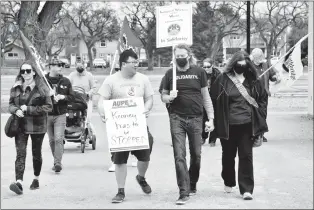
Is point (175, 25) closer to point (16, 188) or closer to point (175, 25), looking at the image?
point (175, 25)

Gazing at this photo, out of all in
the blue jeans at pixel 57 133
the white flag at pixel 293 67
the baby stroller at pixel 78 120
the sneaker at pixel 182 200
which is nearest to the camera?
the sneaker at pixel 182 200

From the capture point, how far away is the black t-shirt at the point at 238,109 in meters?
7.98

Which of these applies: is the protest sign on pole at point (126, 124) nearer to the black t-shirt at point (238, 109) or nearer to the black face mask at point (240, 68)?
the black t-shirt at point (238, 109)

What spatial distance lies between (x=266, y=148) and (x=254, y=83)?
16.0 ft

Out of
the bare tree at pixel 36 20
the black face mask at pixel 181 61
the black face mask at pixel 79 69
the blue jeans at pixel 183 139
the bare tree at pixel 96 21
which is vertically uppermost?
the bare tree at pixel 96 21

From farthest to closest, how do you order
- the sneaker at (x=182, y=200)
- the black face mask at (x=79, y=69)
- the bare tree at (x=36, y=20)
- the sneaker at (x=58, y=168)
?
the bare tree at (x=36, y=20) < the black face mask at (x=79, y=69) < the sneaker at (x=58, y=168) < the sneaker at (x=182, y=200)

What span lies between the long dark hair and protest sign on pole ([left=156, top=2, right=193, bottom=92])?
26.5 inches

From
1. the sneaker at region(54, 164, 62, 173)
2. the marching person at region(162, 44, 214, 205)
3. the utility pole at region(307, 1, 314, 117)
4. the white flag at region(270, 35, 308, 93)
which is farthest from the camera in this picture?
the utility pole at region(307, 1, 314, 117)

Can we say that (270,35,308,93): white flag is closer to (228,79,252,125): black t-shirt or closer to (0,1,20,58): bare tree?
(228,79,252,125): black t-shirt

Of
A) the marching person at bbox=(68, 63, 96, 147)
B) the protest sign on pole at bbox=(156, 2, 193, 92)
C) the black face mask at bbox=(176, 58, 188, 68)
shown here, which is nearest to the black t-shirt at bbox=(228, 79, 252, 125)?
the black face mask at bbox=(176, 58, 188, 68)

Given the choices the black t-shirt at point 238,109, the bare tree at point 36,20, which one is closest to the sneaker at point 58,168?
the black t-shirt at point 238,109

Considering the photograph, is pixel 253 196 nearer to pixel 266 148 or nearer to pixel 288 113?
pixel 266 148

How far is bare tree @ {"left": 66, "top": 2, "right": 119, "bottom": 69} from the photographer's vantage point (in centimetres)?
7218

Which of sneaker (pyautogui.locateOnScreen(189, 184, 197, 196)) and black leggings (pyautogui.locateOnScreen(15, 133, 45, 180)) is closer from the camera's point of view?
sneaker (pyautogui.locateOnScreen(189, 184, 197, 196))
